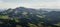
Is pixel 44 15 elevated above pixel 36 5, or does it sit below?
below

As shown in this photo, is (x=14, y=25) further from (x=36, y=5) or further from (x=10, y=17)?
(x=36, y=5)

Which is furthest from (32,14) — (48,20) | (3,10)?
(3,10)

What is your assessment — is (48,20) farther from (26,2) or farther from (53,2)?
(26,2)

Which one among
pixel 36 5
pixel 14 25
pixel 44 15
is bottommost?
pixel 14 25

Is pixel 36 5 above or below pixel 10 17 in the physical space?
above

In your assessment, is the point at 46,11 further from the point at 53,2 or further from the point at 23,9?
the point at 23,9

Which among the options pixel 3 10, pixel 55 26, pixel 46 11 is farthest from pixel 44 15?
pixel 3 10

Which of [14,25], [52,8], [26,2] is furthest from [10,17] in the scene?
[52,8]
